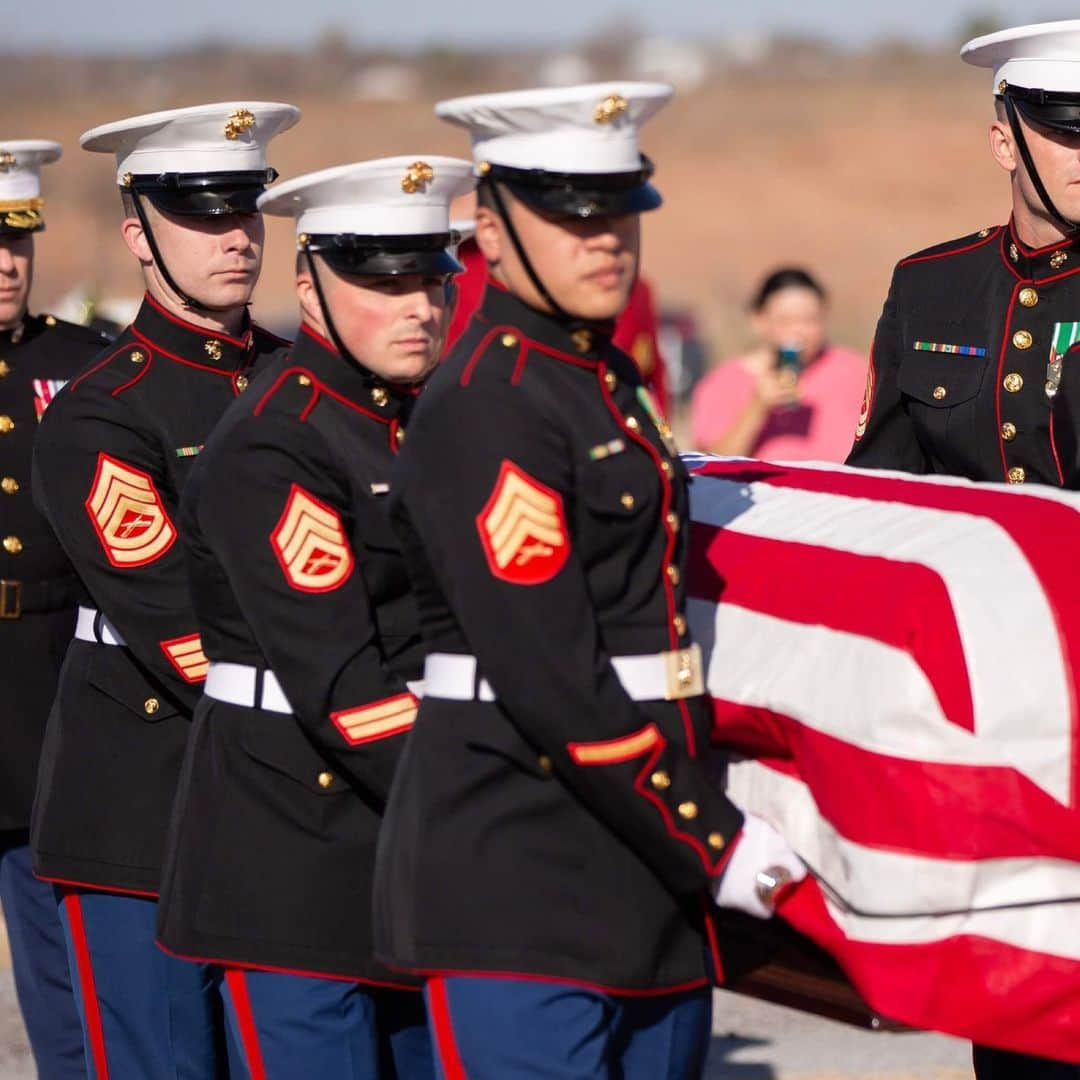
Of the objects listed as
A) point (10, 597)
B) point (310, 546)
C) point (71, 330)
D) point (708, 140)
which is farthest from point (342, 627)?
point (708, 140)

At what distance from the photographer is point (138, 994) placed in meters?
4.20

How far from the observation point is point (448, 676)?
3.02 m

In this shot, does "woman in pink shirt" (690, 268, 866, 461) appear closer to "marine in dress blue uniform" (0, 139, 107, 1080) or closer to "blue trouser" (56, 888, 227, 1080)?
"marine in dress blue uniform" (0, 139, 107, 1080)

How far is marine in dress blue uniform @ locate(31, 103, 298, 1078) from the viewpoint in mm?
4109

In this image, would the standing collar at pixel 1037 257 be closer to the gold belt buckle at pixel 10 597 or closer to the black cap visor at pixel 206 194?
the black cap visor at pixel 206 194

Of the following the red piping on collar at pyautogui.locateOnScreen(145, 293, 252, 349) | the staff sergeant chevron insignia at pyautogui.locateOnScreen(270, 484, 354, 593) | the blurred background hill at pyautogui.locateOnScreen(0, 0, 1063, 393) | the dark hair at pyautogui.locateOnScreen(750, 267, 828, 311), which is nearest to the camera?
the staff sergeant chevron insignia at pyautogui.locateOnScreen(270, 484, 354, 593)

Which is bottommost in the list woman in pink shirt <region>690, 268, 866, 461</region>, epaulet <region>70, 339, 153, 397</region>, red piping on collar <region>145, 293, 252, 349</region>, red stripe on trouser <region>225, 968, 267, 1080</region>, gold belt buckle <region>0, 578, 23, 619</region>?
woman in pink shirt <region>690, 268, 866, 461</region>

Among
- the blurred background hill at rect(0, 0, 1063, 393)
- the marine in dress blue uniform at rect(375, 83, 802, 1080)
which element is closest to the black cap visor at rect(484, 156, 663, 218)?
the marine in dress blue uniform at rect(375, 83, 802, 1080)

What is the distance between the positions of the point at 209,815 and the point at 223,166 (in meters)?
1.34

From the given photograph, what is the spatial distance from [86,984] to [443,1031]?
1.45m

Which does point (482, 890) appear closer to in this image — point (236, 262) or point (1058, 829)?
point (1058, 829)

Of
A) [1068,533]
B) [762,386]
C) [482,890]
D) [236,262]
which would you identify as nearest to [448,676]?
[482,890]

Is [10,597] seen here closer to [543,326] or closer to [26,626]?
[26,626]

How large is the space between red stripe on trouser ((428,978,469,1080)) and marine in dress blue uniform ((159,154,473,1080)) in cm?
45
